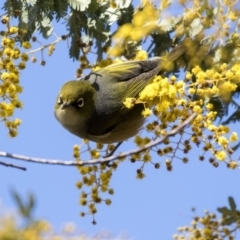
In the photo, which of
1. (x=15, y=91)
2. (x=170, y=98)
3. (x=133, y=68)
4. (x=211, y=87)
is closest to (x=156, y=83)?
(x=170, y=98)

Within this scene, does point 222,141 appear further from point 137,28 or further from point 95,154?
point 137,28

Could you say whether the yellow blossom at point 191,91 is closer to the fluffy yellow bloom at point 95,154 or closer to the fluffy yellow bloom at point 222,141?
the fluffy yellow bloom at point 222,141

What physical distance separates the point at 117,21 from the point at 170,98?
1.49 m

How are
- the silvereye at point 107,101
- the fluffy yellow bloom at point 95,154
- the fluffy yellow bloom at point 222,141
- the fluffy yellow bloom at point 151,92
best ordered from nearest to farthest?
1. the fluffy yellow bloom at point 222,141
2. the fluffy yellow bloom at point 151,92
3. the fluffy yellow bloom at point 95,154
4. the silvereye at point 107,101

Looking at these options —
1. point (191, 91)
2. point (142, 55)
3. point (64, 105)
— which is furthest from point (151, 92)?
point (64, 105)

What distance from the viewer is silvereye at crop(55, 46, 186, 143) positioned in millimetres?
4859

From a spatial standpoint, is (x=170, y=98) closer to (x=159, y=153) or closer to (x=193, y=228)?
(x=159, y=153)

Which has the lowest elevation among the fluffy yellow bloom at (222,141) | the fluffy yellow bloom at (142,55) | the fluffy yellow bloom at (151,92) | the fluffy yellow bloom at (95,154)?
the fluffy yellow bloom at (222,141)

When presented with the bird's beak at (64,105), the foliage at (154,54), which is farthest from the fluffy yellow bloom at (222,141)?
the bird's beak at (64,105)

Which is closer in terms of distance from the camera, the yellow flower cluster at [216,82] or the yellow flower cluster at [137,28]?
the yellow flower cluster at [216,82]

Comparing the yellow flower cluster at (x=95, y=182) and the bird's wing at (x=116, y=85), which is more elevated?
the bird's wing at (x=116, y=85)

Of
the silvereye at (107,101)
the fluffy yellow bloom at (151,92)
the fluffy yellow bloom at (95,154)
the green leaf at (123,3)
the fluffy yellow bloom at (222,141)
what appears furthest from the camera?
the silvereye at (107,101)

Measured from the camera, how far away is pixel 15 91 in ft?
12.3

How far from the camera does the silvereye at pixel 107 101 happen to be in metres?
4.86
